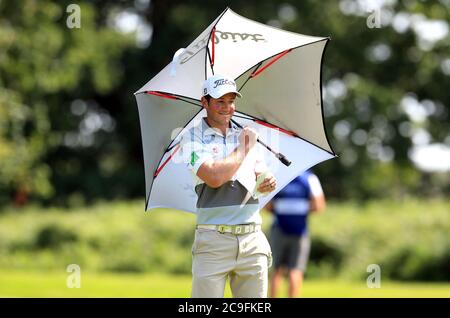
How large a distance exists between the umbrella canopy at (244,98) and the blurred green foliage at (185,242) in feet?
43.4

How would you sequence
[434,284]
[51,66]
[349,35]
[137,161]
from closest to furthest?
[434,284] → [51,66] → [349,35] → [137,161]

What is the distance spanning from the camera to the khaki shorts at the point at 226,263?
5.38 metres

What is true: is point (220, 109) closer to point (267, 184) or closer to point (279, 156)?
point (267, 184)

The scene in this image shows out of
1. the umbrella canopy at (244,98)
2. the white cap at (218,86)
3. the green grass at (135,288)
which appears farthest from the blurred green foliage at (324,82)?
the white cap at (218,86)

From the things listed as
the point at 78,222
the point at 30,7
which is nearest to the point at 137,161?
the point at 30,7

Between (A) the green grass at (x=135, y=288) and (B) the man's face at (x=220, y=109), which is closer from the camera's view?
(B) the man's face at (x=220, y=109)

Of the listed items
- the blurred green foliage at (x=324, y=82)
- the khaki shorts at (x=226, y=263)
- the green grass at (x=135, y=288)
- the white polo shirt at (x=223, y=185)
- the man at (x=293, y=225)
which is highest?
the blurred green foliage at (x=324, y=82)

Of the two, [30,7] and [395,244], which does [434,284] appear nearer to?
[395,244]

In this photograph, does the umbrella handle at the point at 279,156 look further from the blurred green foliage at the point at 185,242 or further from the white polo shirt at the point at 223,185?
the blurred green foliage at the point at 185,242

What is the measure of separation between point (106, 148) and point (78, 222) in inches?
641

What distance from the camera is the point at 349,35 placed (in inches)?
1363

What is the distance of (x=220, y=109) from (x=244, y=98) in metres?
0.84

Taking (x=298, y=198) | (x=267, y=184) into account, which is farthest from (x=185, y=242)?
(x=267, y=184)
